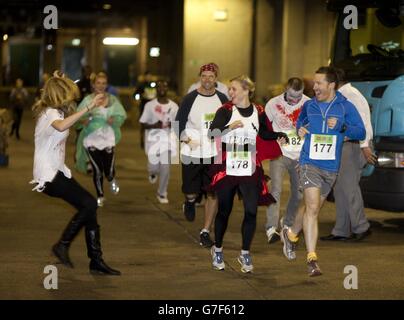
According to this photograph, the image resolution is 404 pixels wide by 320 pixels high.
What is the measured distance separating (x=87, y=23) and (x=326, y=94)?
153ft

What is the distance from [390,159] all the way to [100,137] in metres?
4.26

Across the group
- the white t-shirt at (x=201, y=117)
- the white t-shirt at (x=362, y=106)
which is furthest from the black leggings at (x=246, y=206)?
the white t-shirt at (x=362, y=106)

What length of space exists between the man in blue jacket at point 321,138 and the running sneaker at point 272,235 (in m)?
1.68

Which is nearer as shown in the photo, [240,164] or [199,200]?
[240,164]

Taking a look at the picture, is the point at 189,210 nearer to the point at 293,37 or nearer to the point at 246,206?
the point at 246,206

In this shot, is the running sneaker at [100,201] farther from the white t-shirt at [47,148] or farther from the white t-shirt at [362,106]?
the white t-shirt at [47,148]

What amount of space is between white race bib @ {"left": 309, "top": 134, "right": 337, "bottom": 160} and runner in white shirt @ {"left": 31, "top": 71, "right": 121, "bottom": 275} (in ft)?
6.58

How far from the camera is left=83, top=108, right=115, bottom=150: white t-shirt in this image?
45.7 feet

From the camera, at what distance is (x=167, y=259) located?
10.1m

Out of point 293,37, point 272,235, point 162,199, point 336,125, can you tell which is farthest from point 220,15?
point 336,125

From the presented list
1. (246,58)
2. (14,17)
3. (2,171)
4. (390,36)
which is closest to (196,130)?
Result: (390,36)

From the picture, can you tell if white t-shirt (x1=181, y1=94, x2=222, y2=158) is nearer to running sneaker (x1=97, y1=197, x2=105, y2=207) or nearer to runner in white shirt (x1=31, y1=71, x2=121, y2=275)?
runner in white shirt (x1=31, y1=71, x2=121, y2=275)
